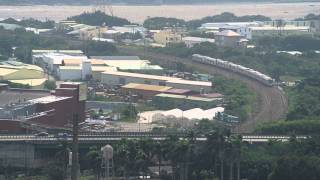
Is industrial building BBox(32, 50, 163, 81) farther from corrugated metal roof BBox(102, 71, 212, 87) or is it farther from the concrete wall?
the concrete wall

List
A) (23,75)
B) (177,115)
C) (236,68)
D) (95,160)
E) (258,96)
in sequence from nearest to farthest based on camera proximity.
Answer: (95,160) → (177,115) → (258,96) → (23,75) → (236,68)

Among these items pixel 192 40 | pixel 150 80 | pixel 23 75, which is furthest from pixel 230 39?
pixel 23 75

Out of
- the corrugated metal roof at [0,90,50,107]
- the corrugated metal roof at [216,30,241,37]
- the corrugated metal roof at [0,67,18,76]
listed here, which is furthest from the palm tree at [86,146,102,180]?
the corrugated metal roof at [216,30,241,37]

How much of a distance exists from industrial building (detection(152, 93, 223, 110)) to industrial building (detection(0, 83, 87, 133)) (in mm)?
2648

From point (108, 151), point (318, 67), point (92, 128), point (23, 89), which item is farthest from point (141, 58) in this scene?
point (108, 151)

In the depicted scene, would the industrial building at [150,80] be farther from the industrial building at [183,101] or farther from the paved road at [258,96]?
the paved road at [258,96]

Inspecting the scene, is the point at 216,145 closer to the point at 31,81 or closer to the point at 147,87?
the point at 147,87

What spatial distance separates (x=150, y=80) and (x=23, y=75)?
2.38 metres

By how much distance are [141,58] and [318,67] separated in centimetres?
412

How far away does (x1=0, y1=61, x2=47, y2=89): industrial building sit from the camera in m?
18.8

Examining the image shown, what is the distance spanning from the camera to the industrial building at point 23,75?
18.8 metres

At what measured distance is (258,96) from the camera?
61.6 ft

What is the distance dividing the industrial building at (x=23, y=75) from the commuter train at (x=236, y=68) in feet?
13.8

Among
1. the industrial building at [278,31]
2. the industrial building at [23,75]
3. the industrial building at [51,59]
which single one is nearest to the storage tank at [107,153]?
the industrial building at [23,75]
